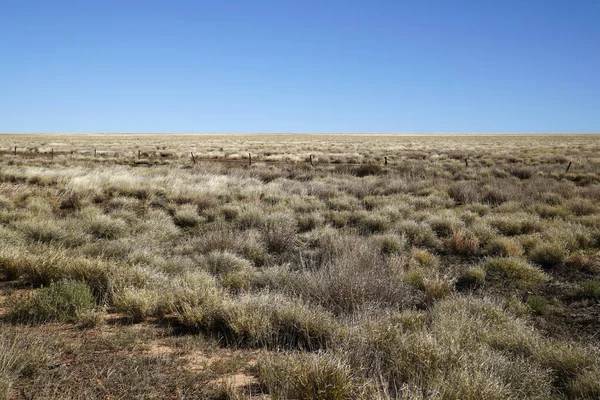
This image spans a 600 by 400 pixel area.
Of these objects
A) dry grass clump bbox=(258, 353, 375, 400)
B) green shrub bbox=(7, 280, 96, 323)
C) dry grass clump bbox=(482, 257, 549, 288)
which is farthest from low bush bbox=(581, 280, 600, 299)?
green shrub bbox=(7, 280, 96, 323)

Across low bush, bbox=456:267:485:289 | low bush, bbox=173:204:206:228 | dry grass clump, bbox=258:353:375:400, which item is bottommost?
low bush, bbox=456:267:485:289

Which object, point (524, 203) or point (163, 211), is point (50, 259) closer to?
point (163, 211)

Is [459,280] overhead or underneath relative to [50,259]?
underneath

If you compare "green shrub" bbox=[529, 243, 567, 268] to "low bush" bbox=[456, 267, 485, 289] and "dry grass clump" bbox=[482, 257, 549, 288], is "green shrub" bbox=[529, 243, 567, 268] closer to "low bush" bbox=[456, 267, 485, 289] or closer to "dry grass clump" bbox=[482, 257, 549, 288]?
"dry grass clump" bbox=[482, 257, 549, 288]

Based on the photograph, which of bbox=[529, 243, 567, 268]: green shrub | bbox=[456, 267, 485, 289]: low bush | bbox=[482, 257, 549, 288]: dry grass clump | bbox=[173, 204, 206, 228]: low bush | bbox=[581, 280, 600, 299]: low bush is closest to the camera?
bbox=[581, 280, 600, 299]: low bush

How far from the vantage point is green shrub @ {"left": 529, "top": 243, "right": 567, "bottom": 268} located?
8.88 metres

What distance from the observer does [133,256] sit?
317 inches

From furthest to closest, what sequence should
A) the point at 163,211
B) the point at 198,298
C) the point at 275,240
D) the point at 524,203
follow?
the point at 524,203 → the point at 163,211 → the point at 275,240 → the point at 198,298

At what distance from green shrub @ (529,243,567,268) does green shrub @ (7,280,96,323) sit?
8.35 m

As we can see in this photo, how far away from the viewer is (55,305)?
5.39m

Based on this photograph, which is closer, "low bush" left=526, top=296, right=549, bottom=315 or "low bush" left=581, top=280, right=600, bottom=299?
"low bush" left=526, top=296, right=549, bottom=315

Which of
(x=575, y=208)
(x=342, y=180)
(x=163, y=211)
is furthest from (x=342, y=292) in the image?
(x=342, y=180)

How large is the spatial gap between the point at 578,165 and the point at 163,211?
1131 inches

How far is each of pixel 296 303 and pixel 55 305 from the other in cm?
302
